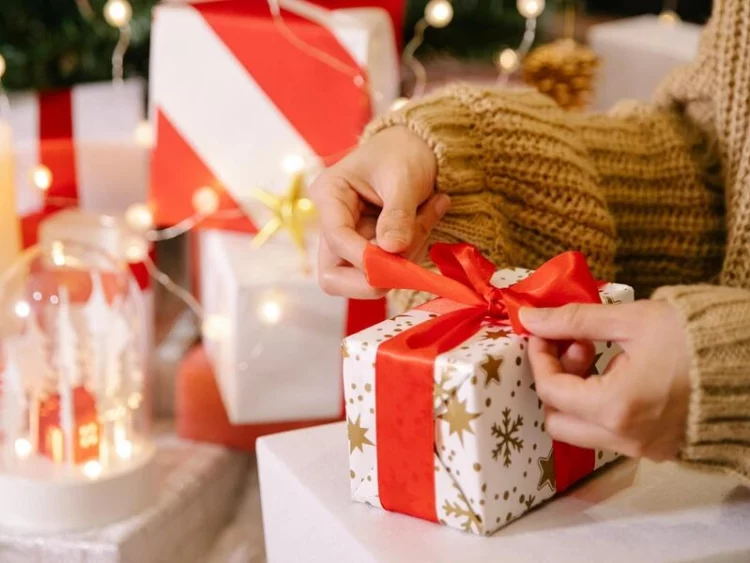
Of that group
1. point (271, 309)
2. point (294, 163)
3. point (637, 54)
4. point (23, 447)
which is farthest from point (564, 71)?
point (23, 447)

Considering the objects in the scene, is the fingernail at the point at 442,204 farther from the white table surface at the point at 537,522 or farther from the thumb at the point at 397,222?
the white table surface at the point at 537,522

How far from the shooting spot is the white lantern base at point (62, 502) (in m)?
A: 0.83

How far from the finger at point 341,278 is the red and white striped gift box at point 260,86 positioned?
0.38m

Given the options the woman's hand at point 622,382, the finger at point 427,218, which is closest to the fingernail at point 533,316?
the woman's hand at point 622,382

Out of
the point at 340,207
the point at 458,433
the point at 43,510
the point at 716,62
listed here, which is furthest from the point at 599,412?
the point at 43,510

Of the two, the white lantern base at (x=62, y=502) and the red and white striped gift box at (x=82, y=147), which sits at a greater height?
the red and white striped gift box at (x=82, y=147)

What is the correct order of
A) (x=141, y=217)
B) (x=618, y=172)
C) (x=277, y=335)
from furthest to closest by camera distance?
(x=141, y=217) → (x=277, y=335) → (x=618, y=172)

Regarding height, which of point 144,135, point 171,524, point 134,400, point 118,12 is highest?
point 118,12

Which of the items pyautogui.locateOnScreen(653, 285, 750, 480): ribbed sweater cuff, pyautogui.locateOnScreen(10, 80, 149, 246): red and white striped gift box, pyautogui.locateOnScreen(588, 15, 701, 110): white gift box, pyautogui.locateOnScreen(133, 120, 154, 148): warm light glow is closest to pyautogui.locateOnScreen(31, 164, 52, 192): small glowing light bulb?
pyautogui.locateOnScreen(10, 80, 149, 246): red and white striped gift box

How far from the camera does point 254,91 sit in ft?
3.17

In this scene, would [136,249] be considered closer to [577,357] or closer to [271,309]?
[271,309]

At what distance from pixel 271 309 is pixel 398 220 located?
1.29 ft

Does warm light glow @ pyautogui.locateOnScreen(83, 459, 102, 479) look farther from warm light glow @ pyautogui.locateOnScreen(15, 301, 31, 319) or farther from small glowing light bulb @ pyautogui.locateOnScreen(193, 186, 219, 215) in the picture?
small glowing light bulb @ pyautogui.locateOnScreen(193, 186, 219, 215)

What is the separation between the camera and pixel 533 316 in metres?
0.48
